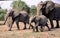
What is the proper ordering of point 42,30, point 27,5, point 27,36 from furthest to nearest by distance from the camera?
point 27,5
point 42,30
point 27,36

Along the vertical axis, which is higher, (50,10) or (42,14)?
Result: (50,10)

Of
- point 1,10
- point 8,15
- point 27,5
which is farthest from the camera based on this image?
point 27,5

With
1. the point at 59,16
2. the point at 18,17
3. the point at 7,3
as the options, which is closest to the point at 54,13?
the point at 59,16

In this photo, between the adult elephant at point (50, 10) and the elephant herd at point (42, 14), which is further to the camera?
the adult elephant at point (50, 10)

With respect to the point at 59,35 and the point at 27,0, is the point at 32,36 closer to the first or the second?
→ the point at 59,35

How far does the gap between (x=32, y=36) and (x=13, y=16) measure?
3.01 m

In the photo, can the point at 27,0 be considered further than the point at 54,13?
Yes

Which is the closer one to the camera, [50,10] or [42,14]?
[42,14]

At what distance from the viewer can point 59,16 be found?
51.1 feet

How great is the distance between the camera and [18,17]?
14.7 meters

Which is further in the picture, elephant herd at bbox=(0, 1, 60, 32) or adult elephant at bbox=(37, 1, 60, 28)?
adult elephant at bbox=(37, 1, 60, 28)

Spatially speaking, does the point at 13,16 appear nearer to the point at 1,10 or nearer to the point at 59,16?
the point at 59,16

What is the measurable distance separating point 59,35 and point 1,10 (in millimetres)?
13776

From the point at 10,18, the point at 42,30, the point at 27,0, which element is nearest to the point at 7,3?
the point at 27,0
